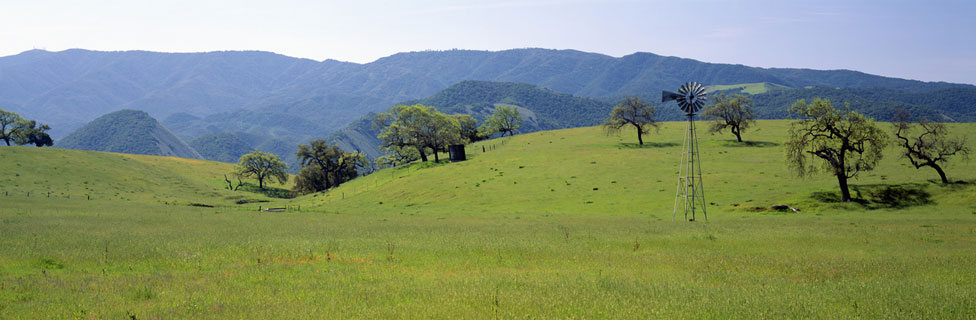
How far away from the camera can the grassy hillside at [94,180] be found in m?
63.8

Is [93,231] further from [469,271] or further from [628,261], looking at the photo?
[628,261]

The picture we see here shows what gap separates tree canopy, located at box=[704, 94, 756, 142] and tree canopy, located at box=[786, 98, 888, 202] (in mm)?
43947

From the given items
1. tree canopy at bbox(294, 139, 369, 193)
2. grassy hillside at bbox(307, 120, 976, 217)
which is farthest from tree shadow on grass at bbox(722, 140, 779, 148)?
tree canopy at bbox(294, 139, 369, 193)

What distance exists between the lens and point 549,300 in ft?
35.7

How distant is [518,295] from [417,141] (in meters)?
84.8

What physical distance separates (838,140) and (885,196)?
5.64 metres

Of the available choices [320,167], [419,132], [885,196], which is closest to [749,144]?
[885,196]

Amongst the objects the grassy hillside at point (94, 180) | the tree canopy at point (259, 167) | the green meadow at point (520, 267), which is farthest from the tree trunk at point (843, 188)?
the tree canopy at point (259, 167)

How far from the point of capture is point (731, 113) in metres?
89.2

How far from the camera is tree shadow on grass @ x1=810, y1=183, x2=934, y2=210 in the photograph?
135ft

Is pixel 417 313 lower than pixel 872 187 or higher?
higher

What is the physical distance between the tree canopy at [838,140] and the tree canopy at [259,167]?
99989mm

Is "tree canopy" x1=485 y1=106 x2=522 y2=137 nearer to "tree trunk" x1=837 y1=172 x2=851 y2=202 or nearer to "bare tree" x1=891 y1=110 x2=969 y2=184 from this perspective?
"bare tree" x1=891 y1=110 x2=969 y2=184

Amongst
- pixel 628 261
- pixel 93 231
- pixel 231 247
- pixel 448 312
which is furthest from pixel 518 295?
pixel 93 231
